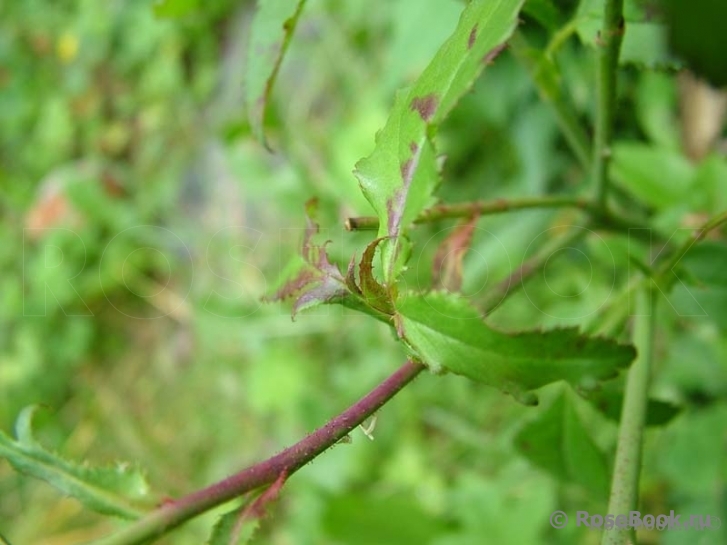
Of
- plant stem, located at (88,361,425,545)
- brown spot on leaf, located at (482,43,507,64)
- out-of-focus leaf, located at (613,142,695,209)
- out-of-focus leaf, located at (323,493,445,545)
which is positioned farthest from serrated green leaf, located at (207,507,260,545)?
out-of-focus leaf, located at (323,493,445,545)

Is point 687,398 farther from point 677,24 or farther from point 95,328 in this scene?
point 95,328

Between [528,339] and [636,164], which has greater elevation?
[528,339]

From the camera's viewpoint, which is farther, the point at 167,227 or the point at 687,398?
the point at 167,227

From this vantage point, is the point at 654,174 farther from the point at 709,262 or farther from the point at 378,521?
the point at 378,521

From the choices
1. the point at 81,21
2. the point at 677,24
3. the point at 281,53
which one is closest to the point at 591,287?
the point at 281,53

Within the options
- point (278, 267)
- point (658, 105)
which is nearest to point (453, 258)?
point (658, 105)

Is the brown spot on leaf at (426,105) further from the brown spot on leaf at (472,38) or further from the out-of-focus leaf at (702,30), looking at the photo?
the out-of-focus leaf at (702,30)
